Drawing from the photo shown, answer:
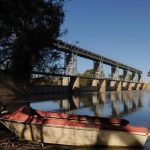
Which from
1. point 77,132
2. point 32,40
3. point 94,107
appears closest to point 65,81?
point 94,107

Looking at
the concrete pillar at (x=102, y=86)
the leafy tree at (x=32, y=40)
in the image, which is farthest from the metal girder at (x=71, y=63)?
the leafy tree at (x=32, y=40)

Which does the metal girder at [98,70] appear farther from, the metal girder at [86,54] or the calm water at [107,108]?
the calm water at [107,108]

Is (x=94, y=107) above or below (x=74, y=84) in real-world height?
below

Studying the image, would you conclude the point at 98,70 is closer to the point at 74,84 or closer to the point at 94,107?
the point at 74,84

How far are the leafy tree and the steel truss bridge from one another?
1162 inches

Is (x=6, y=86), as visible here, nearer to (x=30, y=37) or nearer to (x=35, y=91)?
(x=35, y=91)

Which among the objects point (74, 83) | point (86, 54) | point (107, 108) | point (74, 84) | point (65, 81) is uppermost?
point (86, 54)

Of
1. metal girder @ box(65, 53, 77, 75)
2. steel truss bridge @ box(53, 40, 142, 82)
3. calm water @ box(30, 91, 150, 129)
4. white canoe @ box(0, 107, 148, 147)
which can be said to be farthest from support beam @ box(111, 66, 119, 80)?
white canoe @ box(0, 107, 148, 147)

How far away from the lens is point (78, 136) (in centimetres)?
1605

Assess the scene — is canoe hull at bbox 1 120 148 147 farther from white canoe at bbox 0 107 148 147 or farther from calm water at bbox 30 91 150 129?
calm water at bbox 30 91 150 129

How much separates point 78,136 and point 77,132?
0.22 meters

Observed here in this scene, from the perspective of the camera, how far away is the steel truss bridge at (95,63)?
3906 inches

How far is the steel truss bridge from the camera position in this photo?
9921 cm

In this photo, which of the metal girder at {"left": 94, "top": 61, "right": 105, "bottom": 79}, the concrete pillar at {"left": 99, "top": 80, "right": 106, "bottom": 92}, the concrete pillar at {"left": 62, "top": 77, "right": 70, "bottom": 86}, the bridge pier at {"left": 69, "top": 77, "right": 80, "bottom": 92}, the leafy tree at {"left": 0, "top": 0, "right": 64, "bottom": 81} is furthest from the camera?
the metal girder at {"left": 94, "top": 61, "right": 105, "bottom": 79}
